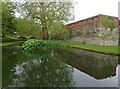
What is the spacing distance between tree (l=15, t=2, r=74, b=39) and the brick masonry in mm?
2752

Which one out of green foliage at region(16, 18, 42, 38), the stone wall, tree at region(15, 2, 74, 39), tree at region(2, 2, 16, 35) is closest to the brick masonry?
the stone wall

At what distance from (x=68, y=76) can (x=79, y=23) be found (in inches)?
892

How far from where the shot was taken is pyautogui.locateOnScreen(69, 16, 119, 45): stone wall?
22688mm

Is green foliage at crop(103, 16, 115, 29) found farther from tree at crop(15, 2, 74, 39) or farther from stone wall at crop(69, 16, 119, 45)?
tree at crop(15, 2, 74, 39)

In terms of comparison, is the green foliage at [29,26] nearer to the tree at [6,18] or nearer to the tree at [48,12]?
the tree at [48,12]

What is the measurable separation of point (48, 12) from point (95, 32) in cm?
599

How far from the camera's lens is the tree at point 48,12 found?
2448cm

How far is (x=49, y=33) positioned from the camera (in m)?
26.0

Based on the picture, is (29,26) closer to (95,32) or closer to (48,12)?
(48,12)

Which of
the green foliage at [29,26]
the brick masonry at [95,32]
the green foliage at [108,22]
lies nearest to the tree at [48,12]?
the green foliage at [29,26]

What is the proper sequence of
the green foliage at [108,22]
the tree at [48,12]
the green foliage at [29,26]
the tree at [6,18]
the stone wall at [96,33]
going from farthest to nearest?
the tree at [6,18] → the green foliage at [29,26] → the tree at [48,12] → the stone wall at [96,33] → the green foliage at [108,22]

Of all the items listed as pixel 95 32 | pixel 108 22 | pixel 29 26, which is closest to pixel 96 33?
pixel 95 32

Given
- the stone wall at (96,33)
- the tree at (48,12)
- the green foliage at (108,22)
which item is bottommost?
the stone wall at (96,33)

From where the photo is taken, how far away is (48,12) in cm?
2466
